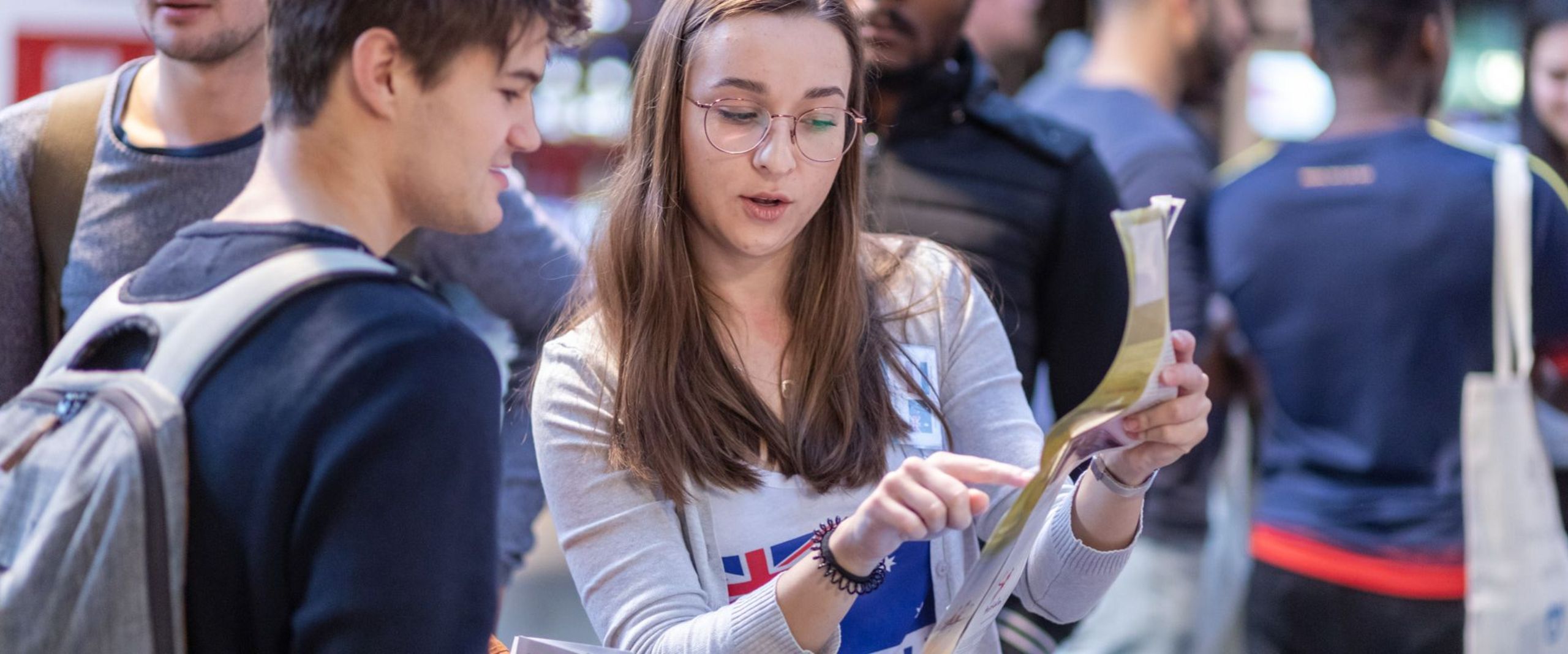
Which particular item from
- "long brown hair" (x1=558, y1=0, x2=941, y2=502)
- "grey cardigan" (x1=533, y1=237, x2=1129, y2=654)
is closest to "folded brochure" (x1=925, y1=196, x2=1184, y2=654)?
"grey cardigan" (x1=533, y1=237, x2=1129, y2=654)

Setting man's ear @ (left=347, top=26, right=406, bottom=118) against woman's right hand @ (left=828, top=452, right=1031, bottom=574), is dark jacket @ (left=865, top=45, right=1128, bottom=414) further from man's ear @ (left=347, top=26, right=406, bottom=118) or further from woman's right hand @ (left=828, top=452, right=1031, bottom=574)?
man's ear @ (left=347, top=26, right=406, bottom=118)

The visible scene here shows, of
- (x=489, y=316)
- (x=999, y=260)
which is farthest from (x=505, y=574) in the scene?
(x=999, y=260)

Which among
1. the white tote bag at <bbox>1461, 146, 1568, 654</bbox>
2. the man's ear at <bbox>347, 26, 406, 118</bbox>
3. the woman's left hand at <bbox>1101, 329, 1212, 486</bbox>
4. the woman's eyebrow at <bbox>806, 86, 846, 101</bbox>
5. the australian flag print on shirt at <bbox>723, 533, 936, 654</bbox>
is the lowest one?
the white tote bag at <bbox>1461, 146, 1568, 654</bbox>

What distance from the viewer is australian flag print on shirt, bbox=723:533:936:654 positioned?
1692mm

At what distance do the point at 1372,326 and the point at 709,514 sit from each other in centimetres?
A: 173

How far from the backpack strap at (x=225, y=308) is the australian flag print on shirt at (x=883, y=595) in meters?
0.67

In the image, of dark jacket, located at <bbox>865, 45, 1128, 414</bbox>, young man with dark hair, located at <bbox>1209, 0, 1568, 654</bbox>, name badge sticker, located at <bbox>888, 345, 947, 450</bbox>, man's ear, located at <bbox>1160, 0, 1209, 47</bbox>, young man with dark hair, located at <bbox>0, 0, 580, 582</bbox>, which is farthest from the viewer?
man's ear, located at <bbox>1160, 0, 1209, 47</bbox>

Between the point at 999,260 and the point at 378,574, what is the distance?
1651mm

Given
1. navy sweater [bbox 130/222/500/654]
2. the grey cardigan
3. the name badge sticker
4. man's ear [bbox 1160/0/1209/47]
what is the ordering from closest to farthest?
navy sweater [bbox 130/222/500/654]
the grey cardigan
the name badge sticker
man's ear [bbox 1160/0/1209/47]

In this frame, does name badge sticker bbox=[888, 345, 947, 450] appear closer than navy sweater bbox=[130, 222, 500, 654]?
No

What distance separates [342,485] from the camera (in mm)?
1090

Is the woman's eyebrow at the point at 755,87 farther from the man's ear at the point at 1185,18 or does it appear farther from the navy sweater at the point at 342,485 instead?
the man's ear at the point at 1185,18

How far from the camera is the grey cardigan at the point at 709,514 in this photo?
1607 mm

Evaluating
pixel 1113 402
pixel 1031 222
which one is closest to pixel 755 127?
pixel 1113 402
